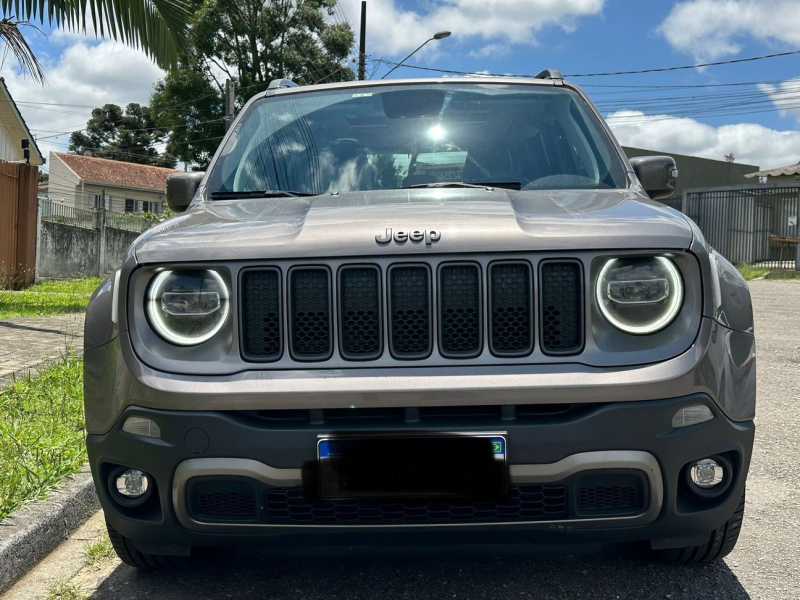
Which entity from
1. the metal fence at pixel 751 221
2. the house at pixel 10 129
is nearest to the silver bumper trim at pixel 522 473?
the metal fence at pixel 751 221

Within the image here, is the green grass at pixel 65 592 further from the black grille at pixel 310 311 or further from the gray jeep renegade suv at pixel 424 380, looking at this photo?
the black grille at pixel 310 311

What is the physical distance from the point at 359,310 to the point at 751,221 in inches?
920

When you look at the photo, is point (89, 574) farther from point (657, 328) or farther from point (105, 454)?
point (657, 328)

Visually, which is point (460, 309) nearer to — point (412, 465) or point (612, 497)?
point (412, 465)

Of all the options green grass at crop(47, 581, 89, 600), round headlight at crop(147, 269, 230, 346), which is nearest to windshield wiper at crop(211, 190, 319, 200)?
round headlight at crop(147, 269, 230, 346)

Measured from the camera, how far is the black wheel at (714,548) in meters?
2.70

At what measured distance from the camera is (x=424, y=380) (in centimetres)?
235

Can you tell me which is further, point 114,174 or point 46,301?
point 114,174

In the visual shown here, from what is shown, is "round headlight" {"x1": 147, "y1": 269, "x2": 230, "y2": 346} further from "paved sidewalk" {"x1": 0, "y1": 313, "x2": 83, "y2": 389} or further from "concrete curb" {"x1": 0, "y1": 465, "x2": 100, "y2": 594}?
"paved sidewalk" {"x1": 0, "y1": 313, "x2": 83, "y2": 389}

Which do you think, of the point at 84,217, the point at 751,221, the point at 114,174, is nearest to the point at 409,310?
the point at 84,217

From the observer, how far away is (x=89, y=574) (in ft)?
10.00

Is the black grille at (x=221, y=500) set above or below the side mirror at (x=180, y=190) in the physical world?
below

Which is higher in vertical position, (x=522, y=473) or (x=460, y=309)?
(x=460, y=309)

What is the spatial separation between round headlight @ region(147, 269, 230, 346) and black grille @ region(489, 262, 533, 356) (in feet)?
2.48
